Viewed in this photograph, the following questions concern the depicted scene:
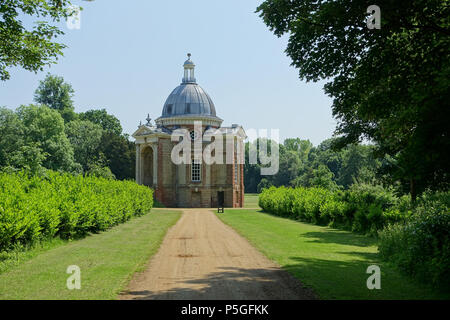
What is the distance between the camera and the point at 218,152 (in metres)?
50.4

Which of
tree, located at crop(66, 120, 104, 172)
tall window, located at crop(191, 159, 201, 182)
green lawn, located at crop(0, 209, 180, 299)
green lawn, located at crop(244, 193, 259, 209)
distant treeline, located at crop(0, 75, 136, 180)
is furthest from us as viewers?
tree, located at crop(66, 120, 104, 172)

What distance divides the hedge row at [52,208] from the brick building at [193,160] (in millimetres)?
24662

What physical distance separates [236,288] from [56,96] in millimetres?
78416

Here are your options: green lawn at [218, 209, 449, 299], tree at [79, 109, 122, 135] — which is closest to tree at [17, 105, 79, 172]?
tree at [79, 109, 122, 135]

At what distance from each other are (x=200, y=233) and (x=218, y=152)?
30.3m

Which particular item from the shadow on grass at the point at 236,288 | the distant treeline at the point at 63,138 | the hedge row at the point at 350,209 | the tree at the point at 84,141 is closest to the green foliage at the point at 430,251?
the shadow on grass at the point at 236,288

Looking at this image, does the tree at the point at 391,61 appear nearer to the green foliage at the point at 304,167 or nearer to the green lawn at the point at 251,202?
the green lawn at the point at 251,202

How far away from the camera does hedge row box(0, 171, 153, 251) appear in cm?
1238

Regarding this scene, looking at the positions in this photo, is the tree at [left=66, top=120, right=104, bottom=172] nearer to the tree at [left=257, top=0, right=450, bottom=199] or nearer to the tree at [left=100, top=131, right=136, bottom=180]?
the tree at [left=100, top=131, right=136, bottom=180]

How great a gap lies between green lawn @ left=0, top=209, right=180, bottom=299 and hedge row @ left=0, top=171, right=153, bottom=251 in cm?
81

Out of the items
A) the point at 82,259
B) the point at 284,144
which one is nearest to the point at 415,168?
the point at 82,259

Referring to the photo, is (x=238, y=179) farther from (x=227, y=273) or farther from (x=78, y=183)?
(x=227, y=273)

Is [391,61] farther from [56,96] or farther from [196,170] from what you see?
[56,96]

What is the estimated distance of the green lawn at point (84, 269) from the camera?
27.7ft
